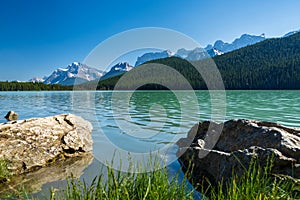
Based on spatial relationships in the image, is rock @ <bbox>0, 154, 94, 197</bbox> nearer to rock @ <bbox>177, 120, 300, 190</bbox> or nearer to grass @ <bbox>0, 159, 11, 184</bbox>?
grass @ <bbox>0, 159, 11, 184</bbox>

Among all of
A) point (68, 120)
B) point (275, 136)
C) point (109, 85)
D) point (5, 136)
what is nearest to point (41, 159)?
point (5, 136)

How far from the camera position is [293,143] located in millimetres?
5180

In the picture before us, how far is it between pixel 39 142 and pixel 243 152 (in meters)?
6.34

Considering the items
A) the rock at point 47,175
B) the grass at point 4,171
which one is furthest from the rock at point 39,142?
the rock at point 47,175

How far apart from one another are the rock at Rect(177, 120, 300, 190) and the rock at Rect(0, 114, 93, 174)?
4.13 m

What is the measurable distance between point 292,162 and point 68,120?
8.08 metres

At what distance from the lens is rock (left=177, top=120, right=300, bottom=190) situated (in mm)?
4363

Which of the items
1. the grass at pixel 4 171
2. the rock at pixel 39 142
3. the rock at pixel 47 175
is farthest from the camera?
the rock at pixel 39 142

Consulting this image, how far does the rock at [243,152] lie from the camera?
436 centimetres

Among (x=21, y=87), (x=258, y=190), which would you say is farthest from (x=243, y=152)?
(x=21, y=87)

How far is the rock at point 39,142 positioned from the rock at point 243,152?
4.13 metres

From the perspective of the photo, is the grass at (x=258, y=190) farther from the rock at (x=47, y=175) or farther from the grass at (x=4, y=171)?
the grass at (x=4, y=171)

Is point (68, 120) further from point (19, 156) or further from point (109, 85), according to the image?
point (109, 85)

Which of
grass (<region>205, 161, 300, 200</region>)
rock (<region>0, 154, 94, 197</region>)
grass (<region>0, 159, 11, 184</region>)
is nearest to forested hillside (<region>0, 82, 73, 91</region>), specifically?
rock (<region>0, 154, 94, 197</region>)
